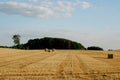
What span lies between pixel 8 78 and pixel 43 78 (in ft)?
5.36

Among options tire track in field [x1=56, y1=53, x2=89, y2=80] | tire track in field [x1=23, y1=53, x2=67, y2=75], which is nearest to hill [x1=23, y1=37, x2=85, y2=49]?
tire track in field [x1=23, y1=53, x2=67, y2=75]

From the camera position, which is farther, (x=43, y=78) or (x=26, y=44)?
(x=26, y=44)

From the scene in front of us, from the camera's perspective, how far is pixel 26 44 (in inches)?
5566

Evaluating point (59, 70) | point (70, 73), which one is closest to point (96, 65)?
point (59, 70)

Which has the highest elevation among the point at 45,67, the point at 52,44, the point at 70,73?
the point at 52,44

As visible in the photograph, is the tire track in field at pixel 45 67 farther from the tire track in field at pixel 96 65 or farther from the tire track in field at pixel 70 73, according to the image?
the tire track in field at pixel 96 65

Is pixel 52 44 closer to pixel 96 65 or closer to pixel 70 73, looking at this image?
pixel 96 65

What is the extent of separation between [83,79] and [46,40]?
5108 inches

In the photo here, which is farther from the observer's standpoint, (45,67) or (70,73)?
(45,67)

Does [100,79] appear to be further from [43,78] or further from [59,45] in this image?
[59,45]

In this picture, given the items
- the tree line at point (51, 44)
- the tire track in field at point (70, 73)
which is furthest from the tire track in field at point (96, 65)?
the tree line at point (51, 44)

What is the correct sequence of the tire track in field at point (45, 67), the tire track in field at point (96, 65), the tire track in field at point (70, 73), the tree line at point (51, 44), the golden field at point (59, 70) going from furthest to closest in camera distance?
the tree line at point (51, 44) < the tire track in field at point (96, 65) < the tire track in field at point (45, 67) < the golden field at point (59, 70) < the tire track in field at point (70, 73)

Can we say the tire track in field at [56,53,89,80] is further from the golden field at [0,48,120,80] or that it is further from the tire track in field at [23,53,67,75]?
the tire track in field at [23,53,67,75]

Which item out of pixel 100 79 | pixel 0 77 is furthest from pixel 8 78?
pixel 100 79
